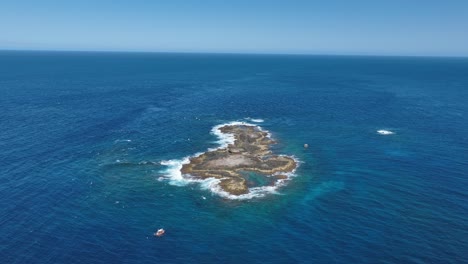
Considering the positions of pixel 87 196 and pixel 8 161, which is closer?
pixel 87 196

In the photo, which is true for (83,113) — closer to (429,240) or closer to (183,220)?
(183,220)

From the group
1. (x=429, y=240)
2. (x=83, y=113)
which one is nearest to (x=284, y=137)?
(x=429, y=240)

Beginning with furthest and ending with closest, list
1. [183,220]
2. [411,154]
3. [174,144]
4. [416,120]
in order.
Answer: [416,120]
[174,144]
[411,154]
[183,220]

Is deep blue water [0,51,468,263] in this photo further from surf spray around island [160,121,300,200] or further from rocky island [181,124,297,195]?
rocky island [181,124,297,195]

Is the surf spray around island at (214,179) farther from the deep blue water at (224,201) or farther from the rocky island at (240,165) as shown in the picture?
the deep blue water at (224,201)

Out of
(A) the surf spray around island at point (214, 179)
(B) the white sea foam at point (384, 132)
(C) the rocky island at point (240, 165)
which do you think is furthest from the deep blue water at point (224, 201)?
(C) the rocky island at point (240, 165)

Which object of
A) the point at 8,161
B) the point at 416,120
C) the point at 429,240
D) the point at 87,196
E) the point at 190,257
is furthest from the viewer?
the point at 416,120

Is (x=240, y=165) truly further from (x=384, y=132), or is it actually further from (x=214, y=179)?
(x=384, y=132)

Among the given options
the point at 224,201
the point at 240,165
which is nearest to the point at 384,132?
the point at 240,165

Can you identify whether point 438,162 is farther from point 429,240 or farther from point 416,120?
point 416,120
